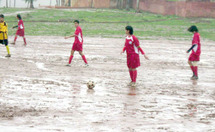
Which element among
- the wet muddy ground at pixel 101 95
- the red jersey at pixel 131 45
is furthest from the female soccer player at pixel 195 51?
the red jersey at pixel 131 45

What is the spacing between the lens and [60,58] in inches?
736

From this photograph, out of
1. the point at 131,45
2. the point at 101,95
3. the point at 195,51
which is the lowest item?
the point at 101,95

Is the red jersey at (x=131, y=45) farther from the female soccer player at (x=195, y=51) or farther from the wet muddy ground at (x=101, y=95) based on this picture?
the female soccer player at (x=195, y=51)

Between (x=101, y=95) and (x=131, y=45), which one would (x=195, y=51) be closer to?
(x=131, y=45)

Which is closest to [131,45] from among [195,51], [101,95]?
[101,95]

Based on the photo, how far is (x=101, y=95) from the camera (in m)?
11.2

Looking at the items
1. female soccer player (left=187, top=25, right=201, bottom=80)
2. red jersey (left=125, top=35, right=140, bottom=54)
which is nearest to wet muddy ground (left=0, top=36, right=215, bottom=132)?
female soccer player (left=187, top=25, right=201, bottom=80)

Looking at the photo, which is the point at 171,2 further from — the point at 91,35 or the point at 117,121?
the point at 117,121

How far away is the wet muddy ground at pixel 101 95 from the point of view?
27.3 feet

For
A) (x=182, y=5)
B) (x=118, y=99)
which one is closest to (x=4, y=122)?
(x=118, y=99)

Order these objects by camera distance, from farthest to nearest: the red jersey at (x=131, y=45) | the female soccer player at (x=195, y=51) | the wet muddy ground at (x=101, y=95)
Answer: the female soccer player at (x=195, y=51) < the red jersey at (x=131, y=45) < the wet muddy ground at (x=101, y=95)

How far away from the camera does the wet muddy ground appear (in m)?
8.31

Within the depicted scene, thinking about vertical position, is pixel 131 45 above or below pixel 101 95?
above

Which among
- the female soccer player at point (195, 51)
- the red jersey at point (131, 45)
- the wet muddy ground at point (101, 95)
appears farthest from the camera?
the female soccer player at point (195, 51)
